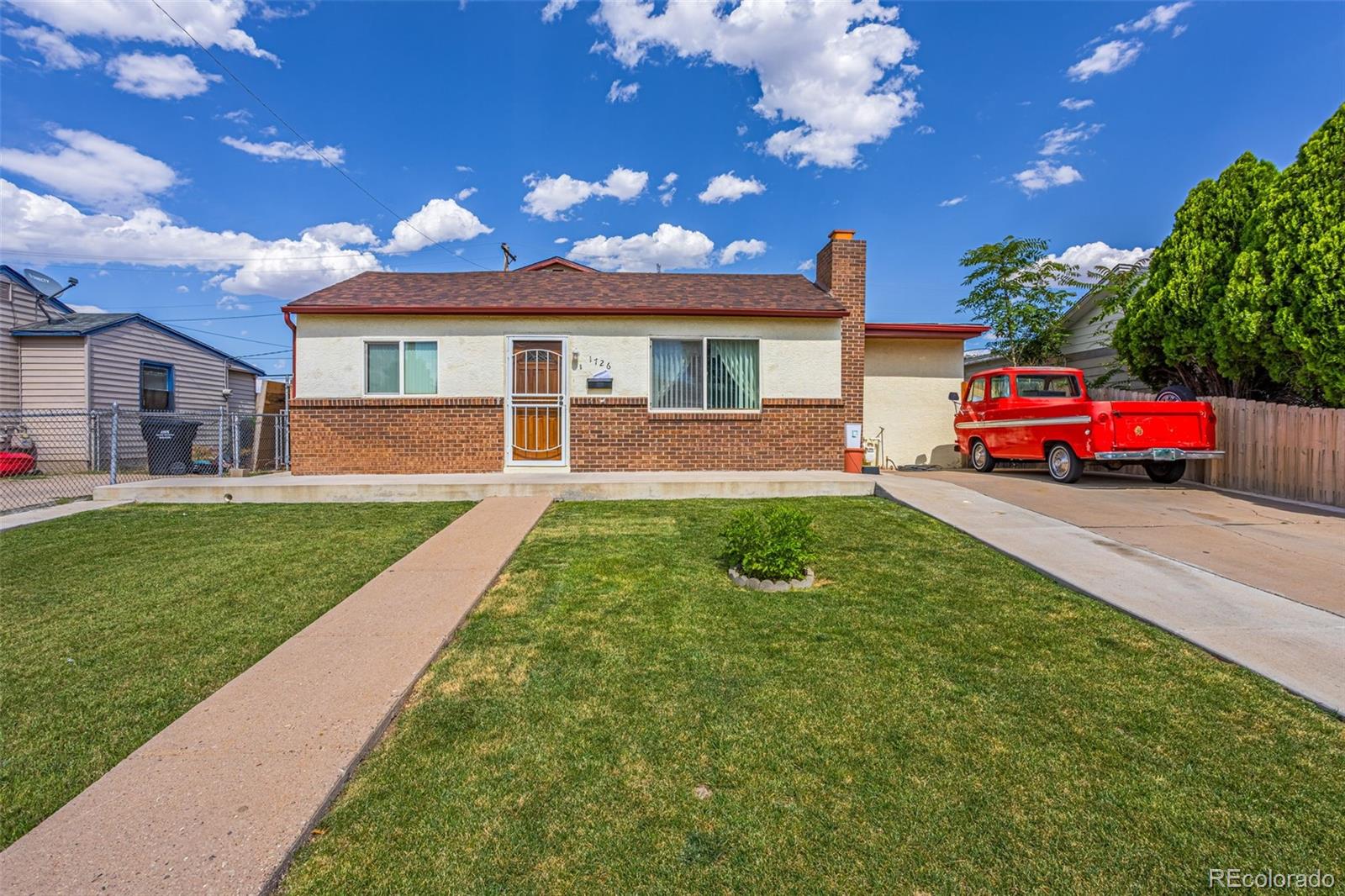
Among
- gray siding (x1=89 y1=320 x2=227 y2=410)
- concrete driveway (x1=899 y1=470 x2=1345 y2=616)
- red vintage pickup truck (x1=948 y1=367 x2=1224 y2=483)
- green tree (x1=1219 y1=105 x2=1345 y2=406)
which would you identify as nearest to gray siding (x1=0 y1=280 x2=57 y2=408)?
gray siding (x1=89 y1=320 x2=227 y2=410)

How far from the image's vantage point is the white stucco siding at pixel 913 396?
40.3 feet

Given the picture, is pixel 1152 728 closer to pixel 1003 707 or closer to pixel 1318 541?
pixel 1003 707

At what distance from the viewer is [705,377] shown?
396 inches

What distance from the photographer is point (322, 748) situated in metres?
2.39

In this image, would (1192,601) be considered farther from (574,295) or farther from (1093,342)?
(1093,342)

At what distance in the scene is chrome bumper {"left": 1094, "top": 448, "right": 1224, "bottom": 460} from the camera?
8102 millimetres

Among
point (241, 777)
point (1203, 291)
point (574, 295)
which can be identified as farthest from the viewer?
point (574, 295)

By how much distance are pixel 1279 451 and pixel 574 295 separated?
34.2 feet

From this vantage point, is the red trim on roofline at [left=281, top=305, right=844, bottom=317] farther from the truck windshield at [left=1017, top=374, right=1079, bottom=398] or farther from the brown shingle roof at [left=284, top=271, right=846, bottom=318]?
the truck windshield at [left=1017, top=374, right=1079, bottom=398]

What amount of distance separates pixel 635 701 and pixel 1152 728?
7.46 feet

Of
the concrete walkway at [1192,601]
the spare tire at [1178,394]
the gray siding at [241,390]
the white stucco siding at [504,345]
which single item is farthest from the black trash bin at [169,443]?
the spare tire at [1178,394]

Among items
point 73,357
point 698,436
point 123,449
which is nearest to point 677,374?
point 698,436

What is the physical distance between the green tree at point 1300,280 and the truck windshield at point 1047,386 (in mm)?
1987

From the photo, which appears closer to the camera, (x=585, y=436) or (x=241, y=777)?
(x=241, y=777)
